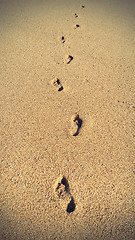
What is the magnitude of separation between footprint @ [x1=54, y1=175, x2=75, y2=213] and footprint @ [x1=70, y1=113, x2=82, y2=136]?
0.31 m

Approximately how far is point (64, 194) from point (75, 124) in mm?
460

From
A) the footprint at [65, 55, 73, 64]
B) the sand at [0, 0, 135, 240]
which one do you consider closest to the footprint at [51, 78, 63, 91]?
the sand at [0, 0, 135, 240]

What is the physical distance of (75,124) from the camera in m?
1.19

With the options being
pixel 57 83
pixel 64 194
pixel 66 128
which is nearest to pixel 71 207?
pixel 64 194

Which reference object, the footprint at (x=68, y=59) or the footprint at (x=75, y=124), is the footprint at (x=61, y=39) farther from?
the footprint at (x=75, y=124)

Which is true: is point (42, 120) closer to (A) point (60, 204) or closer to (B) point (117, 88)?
(A) point (60, 204)

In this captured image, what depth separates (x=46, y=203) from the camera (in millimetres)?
924

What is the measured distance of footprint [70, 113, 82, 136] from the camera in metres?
1.16

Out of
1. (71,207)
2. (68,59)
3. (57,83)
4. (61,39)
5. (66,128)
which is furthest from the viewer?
(61,39)

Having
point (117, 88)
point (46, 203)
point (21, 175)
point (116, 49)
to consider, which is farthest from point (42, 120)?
point (116, 49)

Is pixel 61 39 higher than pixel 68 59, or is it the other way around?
pixel 61 39

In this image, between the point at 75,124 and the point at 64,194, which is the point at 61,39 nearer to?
the point at 75,124

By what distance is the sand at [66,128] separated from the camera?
90 cm

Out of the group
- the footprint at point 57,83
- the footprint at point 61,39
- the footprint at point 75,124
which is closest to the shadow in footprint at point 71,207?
the footprint at point 75,124
